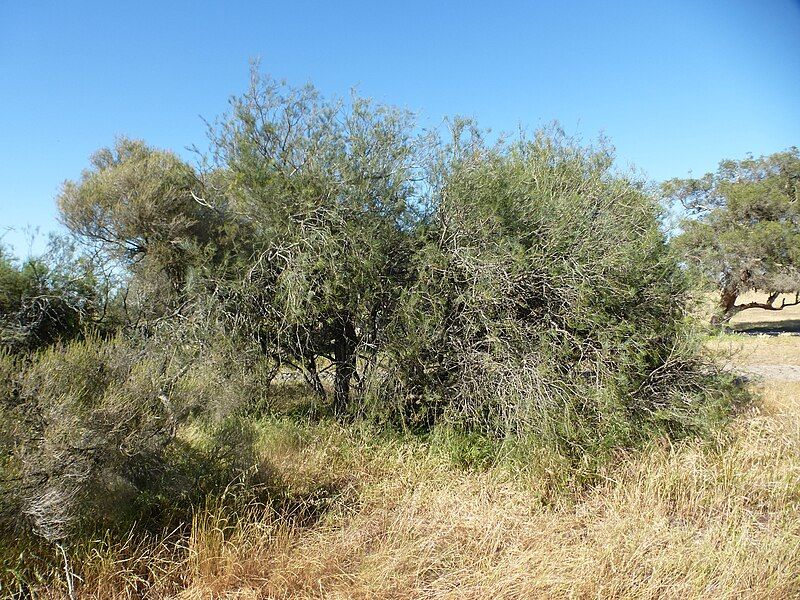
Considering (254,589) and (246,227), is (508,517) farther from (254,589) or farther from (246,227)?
(246,227)

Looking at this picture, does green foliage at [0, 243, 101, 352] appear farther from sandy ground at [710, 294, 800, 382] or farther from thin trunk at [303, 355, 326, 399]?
sandy ground at [710, 294, 800, 382]

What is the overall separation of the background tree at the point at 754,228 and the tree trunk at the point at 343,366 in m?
17.6

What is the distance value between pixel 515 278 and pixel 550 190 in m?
1.29

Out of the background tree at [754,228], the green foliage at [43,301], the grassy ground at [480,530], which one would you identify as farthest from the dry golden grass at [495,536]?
the background tree at [754,228]

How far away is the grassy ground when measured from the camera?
3404 millimetres

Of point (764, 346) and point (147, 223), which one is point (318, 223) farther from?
point (764, 346)

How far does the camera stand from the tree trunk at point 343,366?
266 inches

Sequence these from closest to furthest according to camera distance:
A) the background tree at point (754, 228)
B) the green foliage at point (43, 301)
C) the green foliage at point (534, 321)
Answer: the green foliage at point (43, 301), the green foliage at point (534, 321), the background tree at point (754, 228)

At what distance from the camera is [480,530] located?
4.14m

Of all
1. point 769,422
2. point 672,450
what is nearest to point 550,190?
point 672,450

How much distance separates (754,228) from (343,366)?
21766 millimetres

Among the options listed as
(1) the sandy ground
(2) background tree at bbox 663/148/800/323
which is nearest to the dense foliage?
(1) the sandy ground

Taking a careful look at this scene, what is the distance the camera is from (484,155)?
679cm

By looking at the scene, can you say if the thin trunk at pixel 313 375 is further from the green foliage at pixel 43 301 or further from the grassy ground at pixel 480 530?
the green foliage at pixel 43 301
